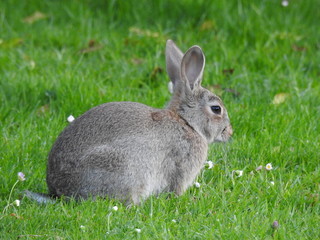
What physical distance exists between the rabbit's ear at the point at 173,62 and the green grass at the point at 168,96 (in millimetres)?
748

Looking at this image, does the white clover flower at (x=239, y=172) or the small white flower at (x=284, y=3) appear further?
the small white flower at (x=284, y=3)

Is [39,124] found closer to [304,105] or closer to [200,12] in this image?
[304,105]

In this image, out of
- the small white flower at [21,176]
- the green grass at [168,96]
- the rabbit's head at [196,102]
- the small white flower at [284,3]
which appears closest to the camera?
the green grass at [168,96]

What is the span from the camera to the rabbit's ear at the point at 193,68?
6.04 m

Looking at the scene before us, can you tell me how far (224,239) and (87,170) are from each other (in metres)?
1.18

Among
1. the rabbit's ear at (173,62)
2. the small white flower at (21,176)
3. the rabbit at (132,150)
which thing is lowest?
the small white flower at (21,176)

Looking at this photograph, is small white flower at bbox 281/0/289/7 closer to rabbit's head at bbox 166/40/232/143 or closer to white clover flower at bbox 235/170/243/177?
rabbit's head at bbox 166/40/232/143

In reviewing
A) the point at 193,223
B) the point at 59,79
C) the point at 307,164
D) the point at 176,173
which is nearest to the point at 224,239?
the point at 193,223

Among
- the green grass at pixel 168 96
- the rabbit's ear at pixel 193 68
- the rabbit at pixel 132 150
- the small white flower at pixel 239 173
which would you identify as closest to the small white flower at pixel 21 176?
the green grass at pixel 168 96

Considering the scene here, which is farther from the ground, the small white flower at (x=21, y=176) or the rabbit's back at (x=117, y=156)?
the rabbit's back at (x=117, y=156)

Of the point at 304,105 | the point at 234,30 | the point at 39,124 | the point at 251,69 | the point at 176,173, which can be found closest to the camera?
the point at 176,173

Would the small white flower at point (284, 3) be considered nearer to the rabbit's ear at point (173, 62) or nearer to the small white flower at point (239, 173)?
the rabbit's ear at point (173, 62)

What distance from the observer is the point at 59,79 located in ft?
24.5

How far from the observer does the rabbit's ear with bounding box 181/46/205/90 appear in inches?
238
